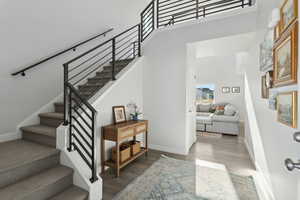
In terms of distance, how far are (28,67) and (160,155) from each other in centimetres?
302

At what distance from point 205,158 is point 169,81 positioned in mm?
1876

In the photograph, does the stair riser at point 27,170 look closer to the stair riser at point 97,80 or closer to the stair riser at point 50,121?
the stair riser at point 50,121

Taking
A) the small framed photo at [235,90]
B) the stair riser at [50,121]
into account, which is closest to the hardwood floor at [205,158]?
the stair riser at [50,121]

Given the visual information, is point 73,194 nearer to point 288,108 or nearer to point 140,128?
point 140,128

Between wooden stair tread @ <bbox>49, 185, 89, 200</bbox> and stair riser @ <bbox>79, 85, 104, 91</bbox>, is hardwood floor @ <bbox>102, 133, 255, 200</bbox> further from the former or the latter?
stair riser @ <bbox>79, 85, 104, 91</bbox>

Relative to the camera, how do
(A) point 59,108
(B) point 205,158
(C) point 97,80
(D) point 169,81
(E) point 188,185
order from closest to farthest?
1. (E) point 188,185
2. (A) point 59,108
3. (B) point 205,158
4. (C) point 97,80
5. (D) point 169,81

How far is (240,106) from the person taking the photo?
285 inches

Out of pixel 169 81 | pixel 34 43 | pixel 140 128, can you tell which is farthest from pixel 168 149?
pixel 34 43

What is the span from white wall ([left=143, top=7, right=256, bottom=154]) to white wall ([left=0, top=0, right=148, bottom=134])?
5.56 feet

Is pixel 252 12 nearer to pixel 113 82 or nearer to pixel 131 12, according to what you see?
pixel 113 82

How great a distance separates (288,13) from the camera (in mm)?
1176

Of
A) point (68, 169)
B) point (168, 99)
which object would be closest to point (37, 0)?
point (68, 169)

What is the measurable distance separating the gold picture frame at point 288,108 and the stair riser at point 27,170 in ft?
8.17

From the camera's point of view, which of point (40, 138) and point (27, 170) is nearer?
point (27, 170)
